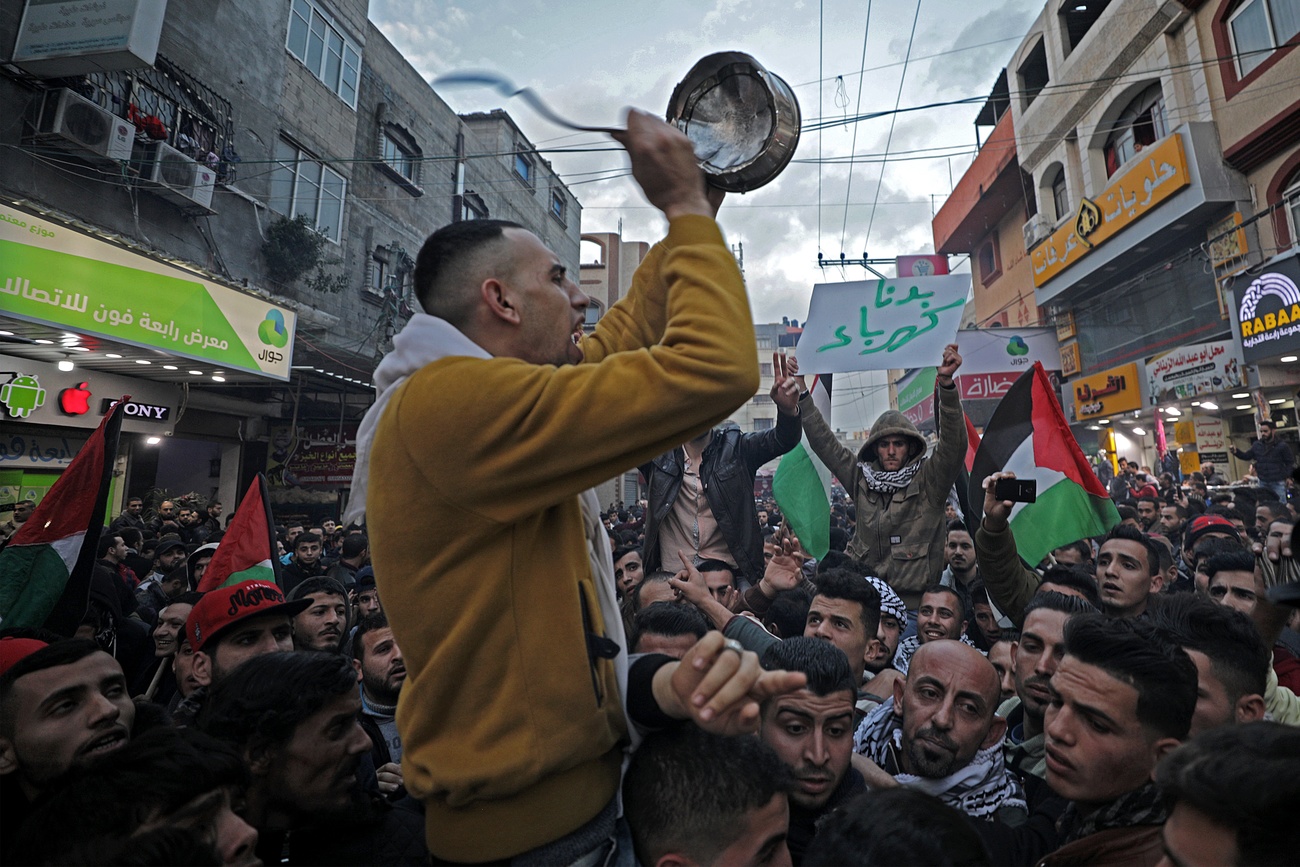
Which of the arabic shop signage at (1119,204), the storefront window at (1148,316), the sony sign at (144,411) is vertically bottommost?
the sony sign at (144,411)

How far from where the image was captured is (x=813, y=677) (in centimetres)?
Result: 243

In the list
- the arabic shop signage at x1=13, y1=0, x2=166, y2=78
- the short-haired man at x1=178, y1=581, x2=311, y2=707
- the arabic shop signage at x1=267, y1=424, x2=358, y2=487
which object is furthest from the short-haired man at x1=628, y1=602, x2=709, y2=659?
the arabic shop signage at x1=267, y1=424, x2=358, y2=487

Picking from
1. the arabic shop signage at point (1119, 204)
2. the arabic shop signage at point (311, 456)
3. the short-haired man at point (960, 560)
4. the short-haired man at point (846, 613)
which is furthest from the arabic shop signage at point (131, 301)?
the arabic shop signage at point (1119, 204)

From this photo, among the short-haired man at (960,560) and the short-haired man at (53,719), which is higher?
the short-haired man at (960,560)

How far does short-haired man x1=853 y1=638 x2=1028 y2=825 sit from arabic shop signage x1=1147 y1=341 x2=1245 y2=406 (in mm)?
14355

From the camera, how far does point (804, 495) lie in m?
5.55

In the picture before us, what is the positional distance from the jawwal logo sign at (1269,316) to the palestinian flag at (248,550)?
48.7 feet

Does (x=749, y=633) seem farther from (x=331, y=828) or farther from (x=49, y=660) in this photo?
(x=49, y=660)

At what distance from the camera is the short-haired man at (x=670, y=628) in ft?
10.1

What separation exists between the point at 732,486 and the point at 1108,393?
57.9 ft

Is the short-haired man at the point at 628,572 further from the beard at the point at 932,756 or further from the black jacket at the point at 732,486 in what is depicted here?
the beard at the point at 932,756

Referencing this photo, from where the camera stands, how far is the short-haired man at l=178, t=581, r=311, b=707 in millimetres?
3318

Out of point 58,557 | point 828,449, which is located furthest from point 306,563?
point 828,449

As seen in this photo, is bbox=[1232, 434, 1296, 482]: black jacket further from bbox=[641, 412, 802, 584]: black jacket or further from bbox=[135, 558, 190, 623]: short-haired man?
bbox=[135, 558, 190, 623]: short-haired man
